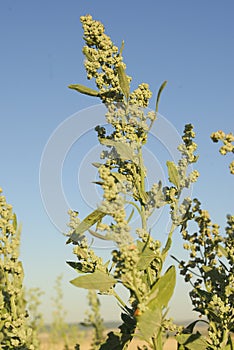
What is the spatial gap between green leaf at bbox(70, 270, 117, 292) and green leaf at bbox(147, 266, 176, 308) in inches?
9.1

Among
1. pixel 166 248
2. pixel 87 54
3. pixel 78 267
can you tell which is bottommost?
pixel 78 267

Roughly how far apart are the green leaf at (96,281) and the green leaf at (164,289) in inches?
9.1

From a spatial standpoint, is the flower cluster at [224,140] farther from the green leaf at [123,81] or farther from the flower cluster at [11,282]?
the flower cluster at [11,282]

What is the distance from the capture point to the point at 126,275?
204 cm

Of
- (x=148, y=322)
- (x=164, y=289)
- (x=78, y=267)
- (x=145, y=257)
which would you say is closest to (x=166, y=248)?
(x=145, y=257)

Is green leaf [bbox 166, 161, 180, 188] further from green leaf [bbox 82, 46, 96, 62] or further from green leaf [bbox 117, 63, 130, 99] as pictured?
green leaf [bbox 82, 46, 96, 62]

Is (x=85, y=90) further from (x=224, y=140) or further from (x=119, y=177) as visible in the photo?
(x=224, y=140)

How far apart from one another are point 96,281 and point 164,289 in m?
0.33

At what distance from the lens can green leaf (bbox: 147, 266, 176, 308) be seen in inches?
87.0

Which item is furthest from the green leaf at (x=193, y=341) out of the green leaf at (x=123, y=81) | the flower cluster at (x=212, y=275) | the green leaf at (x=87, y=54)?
the green leaf at (x=87, y=54)

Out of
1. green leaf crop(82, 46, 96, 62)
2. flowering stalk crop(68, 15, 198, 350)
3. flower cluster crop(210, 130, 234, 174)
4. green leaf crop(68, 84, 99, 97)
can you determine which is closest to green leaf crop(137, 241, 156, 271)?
flowering stalk crop(68, 15, 198, 350)

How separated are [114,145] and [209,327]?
103 cm

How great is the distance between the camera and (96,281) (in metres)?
2.42

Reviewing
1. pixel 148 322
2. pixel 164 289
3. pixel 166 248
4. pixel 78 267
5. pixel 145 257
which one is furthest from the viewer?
pixel 78 267
